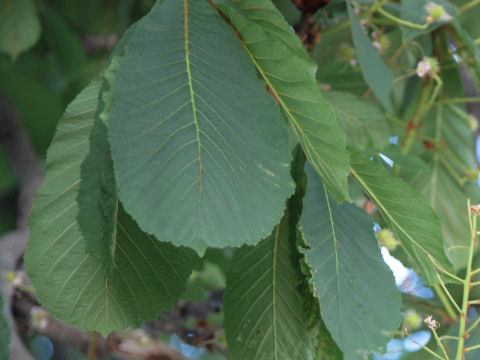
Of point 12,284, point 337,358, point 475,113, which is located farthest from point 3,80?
point 337,358

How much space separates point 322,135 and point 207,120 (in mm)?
105

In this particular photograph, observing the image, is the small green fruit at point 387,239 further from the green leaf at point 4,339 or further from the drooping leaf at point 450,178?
the green leaf at point 4,339

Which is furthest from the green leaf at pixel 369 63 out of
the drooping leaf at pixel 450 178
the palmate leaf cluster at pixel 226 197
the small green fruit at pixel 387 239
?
the drooping leaf at pixel 450 178

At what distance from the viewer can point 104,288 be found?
59 centimetres

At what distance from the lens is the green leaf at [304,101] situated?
0.52m

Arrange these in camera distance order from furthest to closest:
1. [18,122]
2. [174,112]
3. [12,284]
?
[18,122]
[12,284]
[174,112]

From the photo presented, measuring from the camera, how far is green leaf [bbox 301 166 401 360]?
56 centimetres

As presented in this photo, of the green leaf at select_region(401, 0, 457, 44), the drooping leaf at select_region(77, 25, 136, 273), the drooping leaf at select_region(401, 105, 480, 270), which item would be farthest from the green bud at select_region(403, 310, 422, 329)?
the drooping leaf at select_region(77, 25, 136, 273)

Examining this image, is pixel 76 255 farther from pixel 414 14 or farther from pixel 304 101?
pixel 414 14

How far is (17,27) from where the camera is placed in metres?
1.43

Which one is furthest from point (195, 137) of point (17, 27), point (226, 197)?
point (17, 27)

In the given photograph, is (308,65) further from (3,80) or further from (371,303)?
(3,80)

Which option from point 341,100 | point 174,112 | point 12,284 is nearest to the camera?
point 174,112

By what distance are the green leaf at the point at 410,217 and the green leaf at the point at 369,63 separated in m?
0.20
